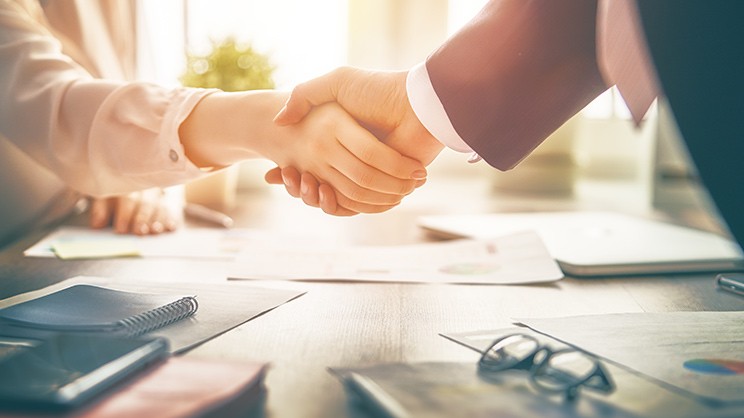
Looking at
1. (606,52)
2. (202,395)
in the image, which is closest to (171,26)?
(606,52)

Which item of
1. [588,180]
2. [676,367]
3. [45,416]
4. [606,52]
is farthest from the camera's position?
[588,180]

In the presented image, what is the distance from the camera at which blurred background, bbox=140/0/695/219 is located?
Answer: 207 cm

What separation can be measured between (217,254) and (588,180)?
5.00ft

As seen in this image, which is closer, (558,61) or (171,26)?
(558,61)

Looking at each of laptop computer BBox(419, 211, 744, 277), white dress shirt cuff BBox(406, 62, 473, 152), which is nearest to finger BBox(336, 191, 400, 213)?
white dress shirt cuff BBox(406, 62, 473, 152)

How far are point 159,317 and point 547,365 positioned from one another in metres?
0.35

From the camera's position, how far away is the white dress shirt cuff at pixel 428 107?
3.21 ft

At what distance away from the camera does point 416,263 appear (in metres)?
1.11

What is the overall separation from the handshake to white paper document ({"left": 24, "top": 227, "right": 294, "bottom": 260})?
0.19m

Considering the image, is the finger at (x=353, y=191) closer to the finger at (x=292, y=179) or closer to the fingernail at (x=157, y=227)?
the finger at (x=292, y=179)

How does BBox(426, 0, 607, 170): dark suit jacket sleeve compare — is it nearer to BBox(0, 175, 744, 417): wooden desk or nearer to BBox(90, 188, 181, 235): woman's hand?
BBox(0, 175, 744, 417): wooden desk

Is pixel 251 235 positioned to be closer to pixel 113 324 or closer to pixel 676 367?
pixel 113 324

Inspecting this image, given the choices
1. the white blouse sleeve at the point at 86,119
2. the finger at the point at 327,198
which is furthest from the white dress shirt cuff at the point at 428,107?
the white blouse sleeve at the point at 86,119

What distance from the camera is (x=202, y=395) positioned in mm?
506
